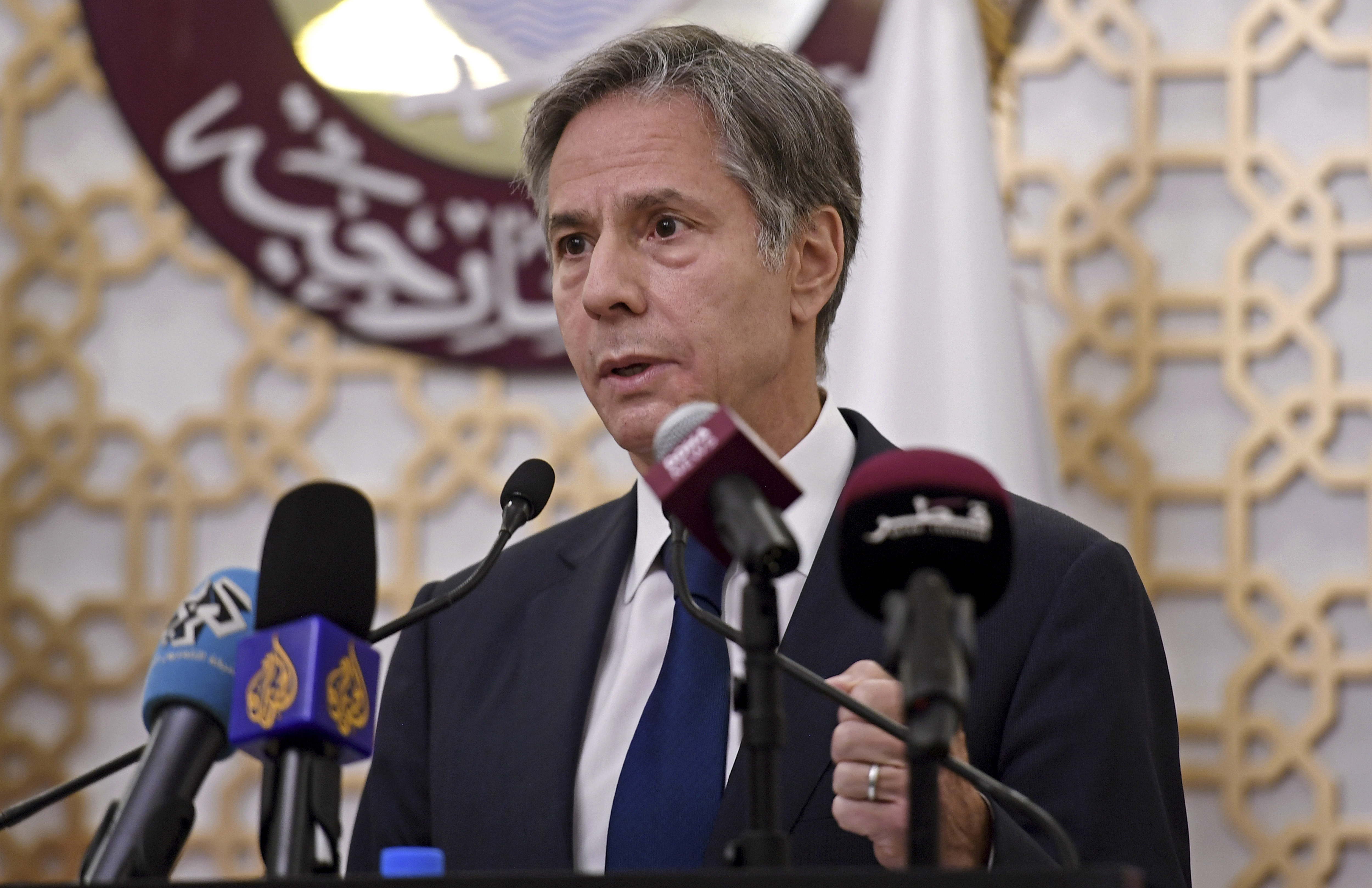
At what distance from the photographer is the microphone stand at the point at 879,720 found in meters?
1.01

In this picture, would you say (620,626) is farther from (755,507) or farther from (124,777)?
(124,777)

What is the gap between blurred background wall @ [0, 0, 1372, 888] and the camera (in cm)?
262

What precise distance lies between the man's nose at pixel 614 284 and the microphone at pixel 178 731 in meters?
0.60

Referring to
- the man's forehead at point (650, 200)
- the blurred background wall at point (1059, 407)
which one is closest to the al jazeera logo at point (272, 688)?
the man's forehead at point (650, 200)

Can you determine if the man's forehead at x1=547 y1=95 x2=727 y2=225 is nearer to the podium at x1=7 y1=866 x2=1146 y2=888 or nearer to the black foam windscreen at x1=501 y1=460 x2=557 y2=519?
the black foam windscreen at x1=501 y1=460 x2=557 y2=519

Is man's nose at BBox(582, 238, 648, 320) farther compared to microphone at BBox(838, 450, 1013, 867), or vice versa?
man's nose at BBox(582, 238, 648, 320)

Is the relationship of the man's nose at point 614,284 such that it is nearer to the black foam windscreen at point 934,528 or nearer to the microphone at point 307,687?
the microphone at point 307,687

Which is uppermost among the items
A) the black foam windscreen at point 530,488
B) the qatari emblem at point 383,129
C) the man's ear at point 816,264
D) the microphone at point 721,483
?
the qatari emblem at point 383,129

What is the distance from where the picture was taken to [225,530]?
9.89 feet

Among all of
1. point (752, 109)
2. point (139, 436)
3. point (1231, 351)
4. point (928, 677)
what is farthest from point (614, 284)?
point (139, 436)

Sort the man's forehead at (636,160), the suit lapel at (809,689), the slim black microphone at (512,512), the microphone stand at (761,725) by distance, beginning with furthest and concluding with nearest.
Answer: the man's forehead at (636,160), the suit lapel at (809,689), the slim black microphone at (512,512), the microphone stand at (761,725)

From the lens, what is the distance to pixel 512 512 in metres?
1.38

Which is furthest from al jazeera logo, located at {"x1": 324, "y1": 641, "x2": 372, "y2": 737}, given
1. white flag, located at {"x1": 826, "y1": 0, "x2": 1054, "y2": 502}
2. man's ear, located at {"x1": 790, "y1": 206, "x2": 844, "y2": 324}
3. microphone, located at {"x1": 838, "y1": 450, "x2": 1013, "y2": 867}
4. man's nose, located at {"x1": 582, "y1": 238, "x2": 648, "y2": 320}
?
white flag, located at {"x1": 826, "y1": 0, "x2": 1054, "y2": 502}

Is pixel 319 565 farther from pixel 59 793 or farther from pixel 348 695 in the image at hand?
pixel 59 793
